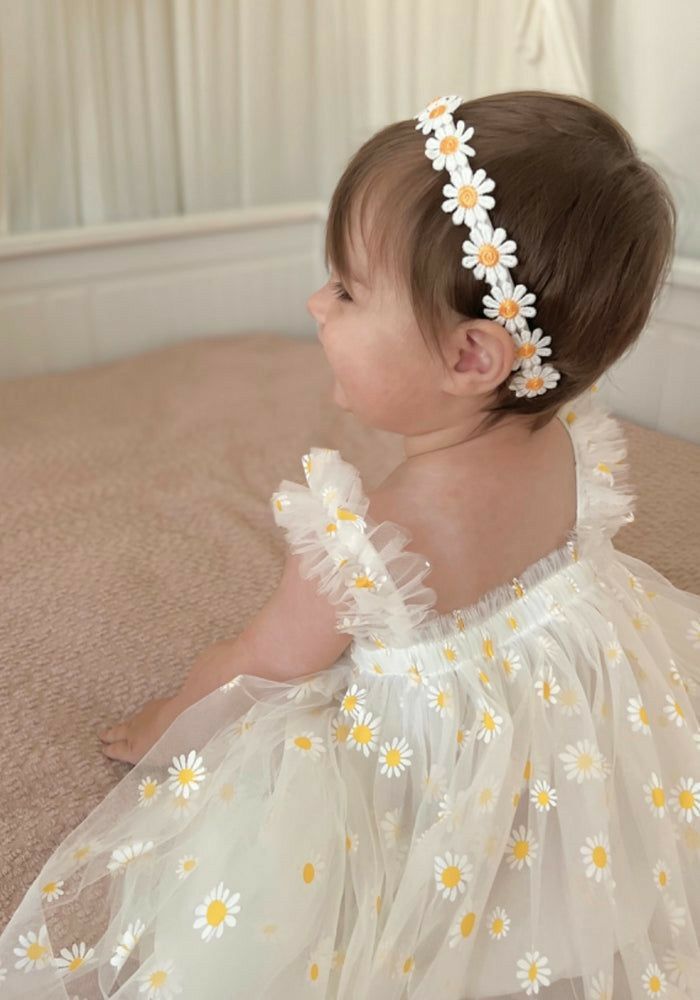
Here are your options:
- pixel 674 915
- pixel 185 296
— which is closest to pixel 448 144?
pixel 674 915

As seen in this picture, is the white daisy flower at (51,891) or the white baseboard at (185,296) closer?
the white daisy flower at (51,891)

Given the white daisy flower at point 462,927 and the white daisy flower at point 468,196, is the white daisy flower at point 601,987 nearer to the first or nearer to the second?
the white daisy flower at point 462,927

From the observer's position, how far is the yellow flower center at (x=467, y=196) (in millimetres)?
708

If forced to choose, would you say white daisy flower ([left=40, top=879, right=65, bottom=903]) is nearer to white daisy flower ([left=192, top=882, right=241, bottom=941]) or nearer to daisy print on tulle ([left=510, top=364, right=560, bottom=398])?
white daisy flower ([left=192, top=882, right=241, bottom=941])

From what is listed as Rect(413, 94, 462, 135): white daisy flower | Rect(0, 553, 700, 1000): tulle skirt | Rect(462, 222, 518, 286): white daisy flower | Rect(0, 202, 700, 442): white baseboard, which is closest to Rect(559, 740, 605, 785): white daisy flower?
Rect(0, 553, 700, 1000): tulle skirt

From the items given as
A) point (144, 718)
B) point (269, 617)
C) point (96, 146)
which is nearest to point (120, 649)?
point (144, 718)

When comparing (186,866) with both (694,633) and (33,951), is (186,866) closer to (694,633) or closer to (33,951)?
(33,951)

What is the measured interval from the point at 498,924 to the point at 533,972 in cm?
4

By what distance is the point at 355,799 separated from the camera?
2.60 ft

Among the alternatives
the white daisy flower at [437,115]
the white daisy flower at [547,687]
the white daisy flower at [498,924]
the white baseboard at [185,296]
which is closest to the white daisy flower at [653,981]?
the white daisy flower at [498,924]

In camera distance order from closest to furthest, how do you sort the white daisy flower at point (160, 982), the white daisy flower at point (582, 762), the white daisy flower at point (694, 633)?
1. the white daisy flower at point (160, 982)
2. the white daisy flower at point (582, 762)
3. the white daisy flower at point (694, 633)

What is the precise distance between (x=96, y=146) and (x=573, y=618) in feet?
4.75

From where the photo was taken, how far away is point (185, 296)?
2049 millimetres

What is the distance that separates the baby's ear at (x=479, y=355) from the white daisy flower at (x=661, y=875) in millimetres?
408
